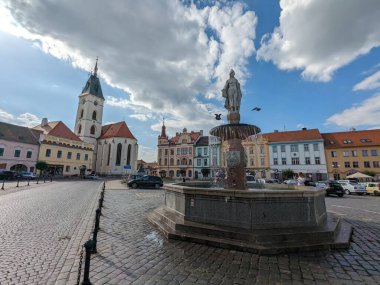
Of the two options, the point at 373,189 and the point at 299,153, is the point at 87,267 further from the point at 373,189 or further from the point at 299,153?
the point at 299,153

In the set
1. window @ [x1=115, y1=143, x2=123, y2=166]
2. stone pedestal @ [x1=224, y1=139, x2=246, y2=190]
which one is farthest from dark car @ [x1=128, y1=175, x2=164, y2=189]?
window @ [x1=115, y1=143, x2=123, y2=166]

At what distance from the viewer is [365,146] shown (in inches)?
1763

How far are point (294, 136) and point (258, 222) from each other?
171 ft

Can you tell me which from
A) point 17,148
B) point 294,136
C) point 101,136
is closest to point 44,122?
point 101,136

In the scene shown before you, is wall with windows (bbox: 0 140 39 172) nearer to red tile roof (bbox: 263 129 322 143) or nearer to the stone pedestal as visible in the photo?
the stone pedestal

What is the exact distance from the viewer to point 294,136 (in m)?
51.3

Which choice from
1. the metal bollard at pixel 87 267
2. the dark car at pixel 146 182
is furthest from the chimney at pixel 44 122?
the metal bollard at pixel 87 267

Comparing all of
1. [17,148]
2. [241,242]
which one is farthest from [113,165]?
[241,242]

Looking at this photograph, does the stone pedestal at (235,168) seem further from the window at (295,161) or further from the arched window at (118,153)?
the arched window at (118,153)

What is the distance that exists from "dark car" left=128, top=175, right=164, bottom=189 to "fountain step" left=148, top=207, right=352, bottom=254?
2108 cm

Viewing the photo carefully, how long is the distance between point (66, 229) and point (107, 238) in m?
1.93

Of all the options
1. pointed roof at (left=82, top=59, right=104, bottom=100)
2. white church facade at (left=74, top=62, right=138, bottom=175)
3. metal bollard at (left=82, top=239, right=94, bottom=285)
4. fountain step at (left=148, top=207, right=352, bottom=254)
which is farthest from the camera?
pointed roof at (left=82, top=59, right=104, bottom=100)

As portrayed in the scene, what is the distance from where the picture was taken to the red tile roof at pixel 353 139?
45.4 m

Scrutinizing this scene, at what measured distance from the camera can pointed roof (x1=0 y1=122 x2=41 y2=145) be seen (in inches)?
1626
